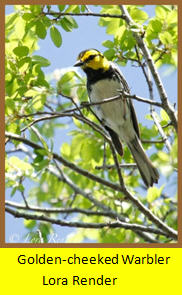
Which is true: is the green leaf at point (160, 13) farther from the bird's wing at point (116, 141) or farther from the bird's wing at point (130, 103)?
the bird's wing at point (116, 141)

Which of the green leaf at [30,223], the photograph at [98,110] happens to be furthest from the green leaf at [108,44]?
the green leaf at [30,223]

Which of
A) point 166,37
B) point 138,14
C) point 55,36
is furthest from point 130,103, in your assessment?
point 55,36

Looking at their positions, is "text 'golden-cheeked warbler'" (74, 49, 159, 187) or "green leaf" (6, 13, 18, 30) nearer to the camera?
"green leaf" (6, 13, 18, 30)

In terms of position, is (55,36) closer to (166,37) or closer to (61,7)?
(61,7)

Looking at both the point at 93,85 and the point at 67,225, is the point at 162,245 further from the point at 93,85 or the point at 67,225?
the point at 93,85

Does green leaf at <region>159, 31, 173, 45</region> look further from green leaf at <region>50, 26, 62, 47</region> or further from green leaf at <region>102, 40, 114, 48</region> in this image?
green leaf at <region>50, 26, 62, 47</region>

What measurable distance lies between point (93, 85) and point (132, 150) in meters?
0.80

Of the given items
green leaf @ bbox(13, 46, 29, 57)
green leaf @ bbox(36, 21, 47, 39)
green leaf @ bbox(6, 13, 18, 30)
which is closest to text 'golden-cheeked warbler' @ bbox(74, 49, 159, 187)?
green leaf @ bbox(6, 13, 18, 30)

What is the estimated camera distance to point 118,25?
13.7 feet

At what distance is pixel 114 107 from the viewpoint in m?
5.18

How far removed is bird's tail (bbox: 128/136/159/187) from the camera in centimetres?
470

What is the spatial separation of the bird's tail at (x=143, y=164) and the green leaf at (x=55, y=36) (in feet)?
5.16

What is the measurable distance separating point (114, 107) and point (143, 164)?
773 millimetres

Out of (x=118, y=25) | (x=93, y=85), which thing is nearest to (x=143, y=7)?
(x=118, y=25)
